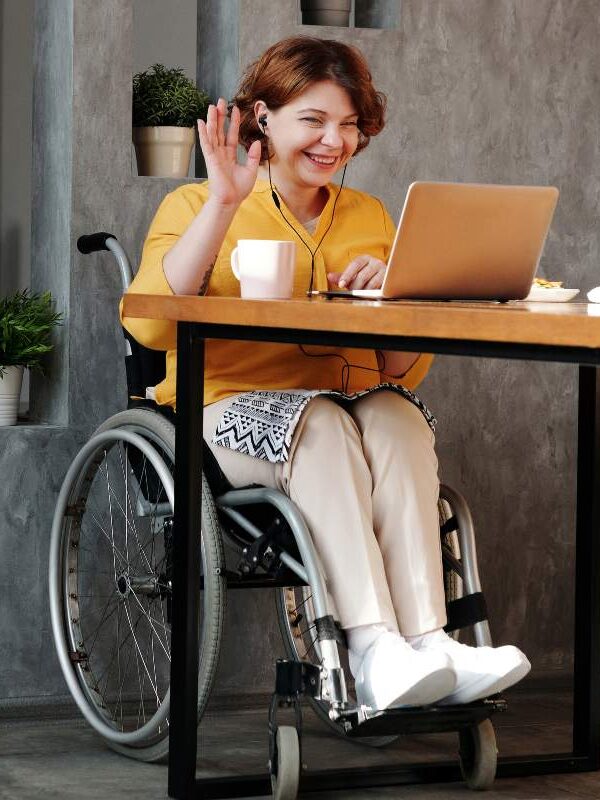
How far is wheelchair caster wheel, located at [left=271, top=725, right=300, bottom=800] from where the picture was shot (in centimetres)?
213

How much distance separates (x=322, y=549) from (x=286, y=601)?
695 mm

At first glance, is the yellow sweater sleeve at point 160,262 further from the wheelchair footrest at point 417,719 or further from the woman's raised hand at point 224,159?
the wheelchair footrest at point 417,719

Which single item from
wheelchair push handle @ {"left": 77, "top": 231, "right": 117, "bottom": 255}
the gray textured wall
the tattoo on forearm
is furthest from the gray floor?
wheelchair push handle @ {"left": 77, "top": 231, "right": 117, "bottom": 255}

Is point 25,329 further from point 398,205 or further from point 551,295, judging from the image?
point 551,295

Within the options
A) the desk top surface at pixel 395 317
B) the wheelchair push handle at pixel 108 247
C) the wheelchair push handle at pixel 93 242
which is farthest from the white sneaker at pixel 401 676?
the wheelchair push handle at pixel 93 242

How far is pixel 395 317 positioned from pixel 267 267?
0.39 meters

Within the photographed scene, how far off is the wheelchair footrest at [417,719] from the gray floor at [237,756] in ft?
0.99

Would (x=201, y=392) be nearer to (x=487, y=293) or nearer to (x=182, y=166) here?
(x=487, y=293)

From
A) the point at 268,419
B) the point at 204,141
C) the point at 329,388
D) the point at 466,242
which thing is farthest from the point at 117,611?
the point at 466,242

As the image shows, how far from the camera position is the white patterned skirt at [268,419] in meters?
2.21

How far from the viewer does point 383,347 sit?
1.90 m

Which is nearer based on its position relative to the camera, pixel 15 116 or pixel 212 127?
pixel 212 127

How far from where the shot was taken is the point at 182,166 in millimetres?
2980

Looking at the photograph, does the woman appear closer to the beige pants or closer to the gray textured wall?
the beige pants
